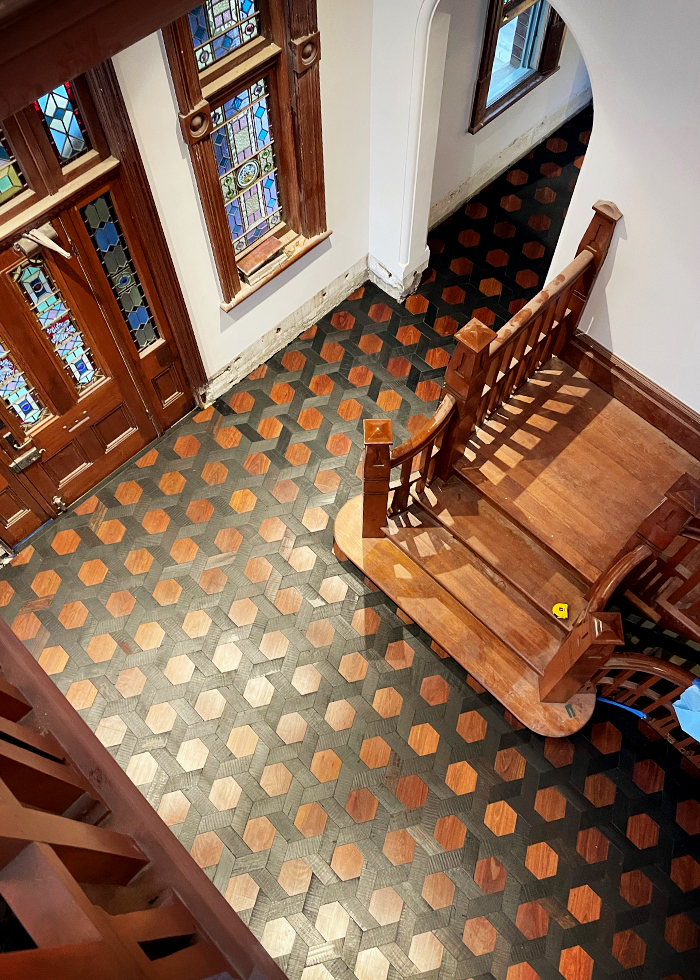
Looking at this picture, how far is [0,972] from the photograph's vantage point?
838 millimetres

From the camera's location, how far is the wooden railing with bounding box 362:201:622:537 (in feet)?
13.0

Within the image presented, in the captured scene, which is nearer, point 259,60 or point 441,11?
point 259,60

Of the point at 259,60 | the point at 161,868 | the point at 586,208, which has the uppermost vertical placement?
the point at 259,60

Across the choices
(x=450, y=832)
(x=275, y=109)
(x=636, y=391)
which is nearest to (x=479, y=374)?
(x=636, y=391)

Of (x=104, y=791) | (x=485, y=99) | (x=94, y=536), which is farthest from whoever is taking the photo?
(x=485, y=99)

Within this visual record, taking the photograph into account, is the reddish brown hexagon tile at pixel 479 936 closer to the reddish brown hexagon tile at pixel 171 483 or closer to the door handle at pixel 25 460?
the reddish brown hexagon tile at pixel 171 483

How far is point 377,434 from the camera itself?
390cm

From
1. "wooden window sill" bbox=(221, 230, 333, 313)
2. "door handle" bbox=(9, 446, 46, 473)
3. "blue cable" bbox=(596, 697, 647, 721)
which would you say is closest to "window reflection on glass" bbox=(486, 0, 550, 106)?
"wooden window sill" bbox=(221, 230, 333, 313)

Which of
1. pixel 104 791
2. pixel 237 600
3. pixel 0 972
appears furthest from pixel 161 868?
pixel 237 600

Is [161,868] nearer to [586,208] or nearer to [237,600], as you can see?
[237,600]

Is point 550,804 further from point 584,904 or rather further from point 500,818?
point 584,904

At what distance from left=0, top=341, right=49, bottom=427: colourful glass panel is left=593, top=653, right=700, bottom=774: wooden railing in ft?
12.0

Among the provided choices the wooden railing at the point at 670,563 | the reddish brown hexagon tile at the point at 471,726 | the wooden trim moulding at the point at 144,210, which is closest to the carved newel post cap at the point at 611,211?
the wooden railing at the point at 670,563

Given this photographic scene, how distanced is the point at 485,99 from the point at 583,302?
2.31 meters
